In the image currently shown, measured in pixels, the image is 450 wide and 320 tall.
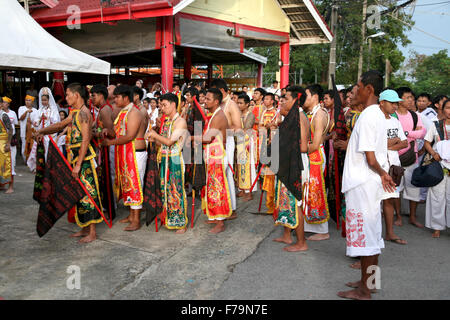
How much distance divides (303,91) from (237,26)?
25.8 ft

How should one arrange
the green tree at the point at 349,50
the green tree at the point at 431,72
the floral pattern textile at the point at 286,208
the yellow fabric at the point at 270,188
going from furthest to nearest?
1. the green tree at the point at 431,72
2. the green tree at the point at 349,50
3. the yellow fabric at the point at 270,188
4. the floral pattern textile at the point at 286,208

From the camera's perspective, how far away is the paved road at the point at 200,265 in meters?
3.55

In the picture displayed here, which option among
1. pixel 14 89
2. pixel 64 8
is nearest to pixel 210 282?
pixel 64 8

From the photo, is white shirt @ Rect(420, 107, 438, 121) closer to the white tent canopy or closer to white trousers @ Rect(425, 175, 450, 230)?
white trousers @ Rect(425, 175, 450, 230)

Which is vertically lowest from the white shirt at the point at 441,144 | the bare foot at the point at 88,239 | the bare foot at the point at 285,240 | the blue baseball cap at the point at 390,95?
the bare foot at the point at 285,240

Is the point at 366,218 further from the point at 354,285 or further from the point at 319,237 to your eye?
the point at 319,237

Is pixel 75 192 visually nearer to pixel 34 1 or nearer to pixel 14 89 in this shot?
pixel 34 1

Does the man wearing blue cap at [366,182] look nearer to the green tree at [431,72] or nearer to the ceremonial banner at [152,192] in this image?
the ceremonial banner at [152,192]

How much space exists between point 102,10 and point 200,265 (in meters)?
7.48

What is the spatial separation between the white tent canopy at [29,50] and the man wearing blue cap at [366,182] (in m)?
3.83

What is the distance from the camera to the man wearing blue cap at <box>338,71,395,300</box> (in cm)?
325

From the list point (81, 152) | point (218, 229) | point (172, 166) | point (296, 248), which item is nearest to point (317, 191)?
point (296, 248)

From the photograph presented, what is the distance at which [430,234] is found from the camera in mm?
5316

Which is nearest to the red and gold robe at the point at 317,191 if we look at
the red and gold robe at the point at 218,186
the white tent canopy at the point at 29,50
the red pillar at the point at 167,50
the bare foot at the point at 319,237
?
the bare foot at the point at 319,237
